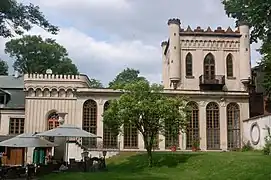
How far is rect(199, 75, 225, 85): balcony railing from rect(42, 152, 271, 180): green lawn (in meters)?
14.3

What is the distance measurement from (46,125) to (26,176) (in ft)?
63.4

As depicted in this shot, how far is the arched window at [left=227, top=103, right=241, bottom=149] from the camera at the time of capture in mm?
38031

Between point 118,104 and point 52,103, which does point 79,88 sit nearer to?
point 52,103

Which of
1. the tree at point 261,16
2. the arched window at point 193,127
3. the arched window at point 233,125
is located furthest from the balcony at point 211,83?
the tree at point 261,16

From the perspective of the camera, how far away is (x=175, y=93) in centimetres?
3778

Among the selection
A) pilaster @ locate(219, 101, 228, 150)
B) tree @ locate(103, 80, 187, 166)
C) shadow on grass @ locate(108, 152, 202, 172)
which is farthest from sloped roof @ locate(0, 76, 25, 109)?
pilaster @ locate(219, 101, 228, 150)

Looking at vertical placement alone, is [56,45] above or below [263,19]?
above

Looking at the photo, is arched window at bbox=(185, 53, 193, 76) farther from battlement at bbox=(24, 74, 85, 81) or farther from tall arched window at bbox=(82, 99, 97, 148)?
battlement at bbox=(24, 74, 85, 81)

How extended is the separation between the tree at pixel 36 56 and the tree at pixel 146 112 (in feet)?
107

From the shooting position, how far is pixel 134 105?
2502cm

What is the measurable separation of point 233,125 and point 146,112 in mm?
15843

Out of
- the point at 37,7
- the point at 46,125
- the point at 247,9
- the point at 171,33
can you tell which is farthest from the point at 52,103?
the point at 37,7

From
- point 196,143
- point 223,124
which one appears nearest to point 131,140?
point 196,143

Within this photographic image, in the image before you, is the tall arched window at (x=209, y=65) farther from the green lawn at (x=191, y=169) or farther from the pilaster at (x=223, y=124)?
the green lawn at (x=191, y=169)
